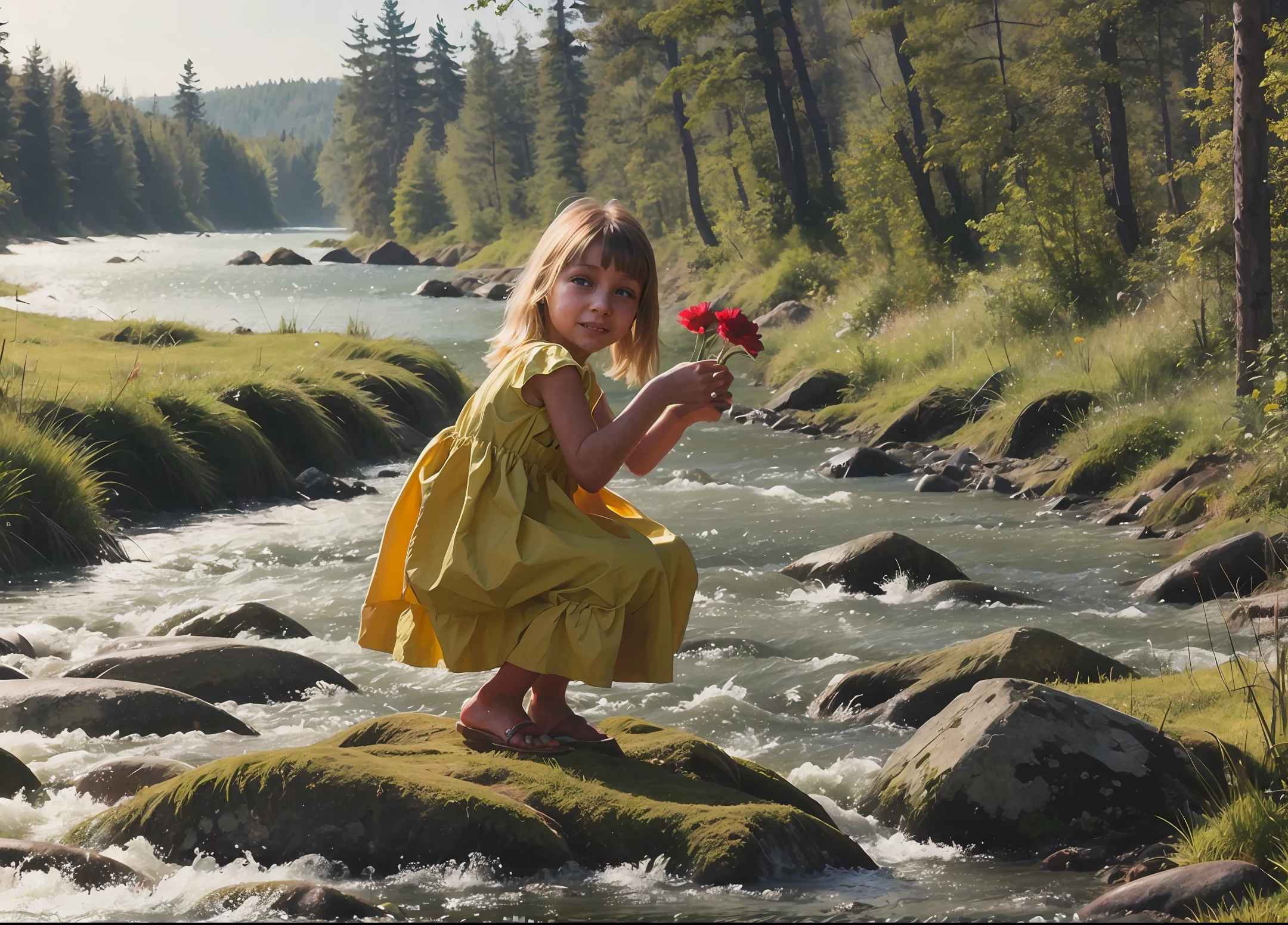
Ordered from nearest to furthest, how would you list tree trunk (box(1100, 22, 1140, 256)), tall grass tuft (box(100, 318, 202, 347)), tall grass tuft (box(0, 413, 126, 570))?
tall grass tuft (box(0, 413, 126, 570)) < tall grass tuft (box(100, 318, 202, 347)) < tree trunk (box(1100, 22, 1140, 256))

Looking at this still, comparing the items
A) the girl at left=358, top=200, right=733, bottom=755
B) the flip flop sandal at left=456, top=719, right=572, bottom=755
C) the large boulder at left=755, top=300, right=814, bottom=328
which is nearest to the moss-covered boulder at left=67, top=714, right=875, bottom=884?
the flip flop sandal at left=456, top=719, right=572, bottom=755

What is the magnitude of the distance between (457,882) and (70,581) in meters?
6.56

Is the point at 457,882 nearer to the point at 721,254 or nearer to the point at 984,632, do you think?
the point at 984,632

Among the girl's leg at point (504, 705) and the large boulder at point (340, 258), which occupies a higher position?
the large boulder at point (340, 258)

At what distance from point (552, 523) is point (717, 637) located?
160 inches

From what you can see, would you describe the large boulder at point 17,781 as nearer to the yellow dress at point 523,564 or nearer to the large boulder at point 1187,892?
the yellow dress at point 523,564

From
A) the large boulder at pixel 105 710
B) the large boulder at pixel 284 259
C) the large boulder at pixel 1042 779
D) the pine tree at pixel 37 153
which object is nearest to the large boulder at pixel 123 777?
the large boulder at pixel 105 710

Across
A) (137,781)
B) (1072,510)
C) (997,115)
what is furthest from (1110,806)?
(997,115)

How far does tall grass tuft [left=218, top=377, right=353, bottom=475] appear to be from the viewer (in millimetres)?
14008

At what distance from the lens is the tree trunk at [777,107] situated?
32000mm

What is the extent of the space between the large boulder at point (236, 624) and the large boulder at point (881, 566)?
364 cm

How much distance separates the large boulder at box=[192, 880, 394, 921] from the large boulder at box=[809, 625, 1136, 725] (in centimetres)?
331

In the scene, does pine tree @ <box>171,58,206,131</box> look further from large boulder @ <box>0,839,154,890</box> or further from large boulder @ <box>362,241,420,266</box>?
large boulder @ <box>0,839,154,890</box>

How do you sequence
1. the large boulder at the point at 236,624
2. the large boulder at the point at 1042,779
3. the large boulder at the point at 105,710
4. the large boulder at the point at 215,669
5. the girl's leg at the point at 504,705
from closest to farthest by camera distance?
the girl's leg at the point at 504,705 < the large boulder at the point at 1042,779 < the large boulder at the point at 105,710 < the large boulder at the point at 215,669 < the large boulder at the point at 236,624
